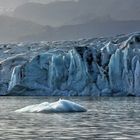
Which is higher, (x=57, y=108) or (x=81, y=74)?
(x=81, y=74)

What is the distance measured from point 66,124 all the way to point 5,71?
79348mm

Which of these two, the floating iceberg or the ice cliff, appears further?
the ice cliff

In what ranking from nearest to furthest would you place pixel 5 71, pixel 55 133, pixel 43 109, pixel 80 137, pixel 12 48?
pixel 80 137
pixel 55 133
pixel 43 109
pixel 5 71
pixel 12 48

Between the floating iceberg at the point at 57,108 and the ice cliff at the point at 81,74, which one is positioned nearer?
the floating iceberg at the point at 57,108

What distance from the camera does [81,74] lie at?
9494cm

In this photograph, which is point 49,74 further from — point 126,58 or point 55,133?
point 55,133

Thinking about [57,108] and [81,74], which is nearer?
[57,108]

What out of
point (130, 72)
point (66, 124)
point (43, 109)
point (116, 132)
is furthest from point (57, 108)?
point (130, 72)

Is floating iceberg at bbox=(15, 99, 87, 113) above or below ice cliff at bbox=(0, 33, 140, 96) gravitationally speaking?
below

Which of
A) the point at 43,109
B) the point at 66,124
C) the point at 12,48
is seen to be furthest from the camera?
the point at 12,48

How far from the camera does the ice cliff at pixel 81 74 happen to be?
93438mm

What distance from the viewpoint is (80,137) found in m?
22.9

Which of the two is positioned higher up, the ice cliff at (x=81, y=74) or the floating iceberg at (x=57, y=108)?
the ice cliff at (x=81, y=74)

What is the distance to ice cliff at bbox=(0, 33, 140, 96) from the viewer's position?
93.4 m
